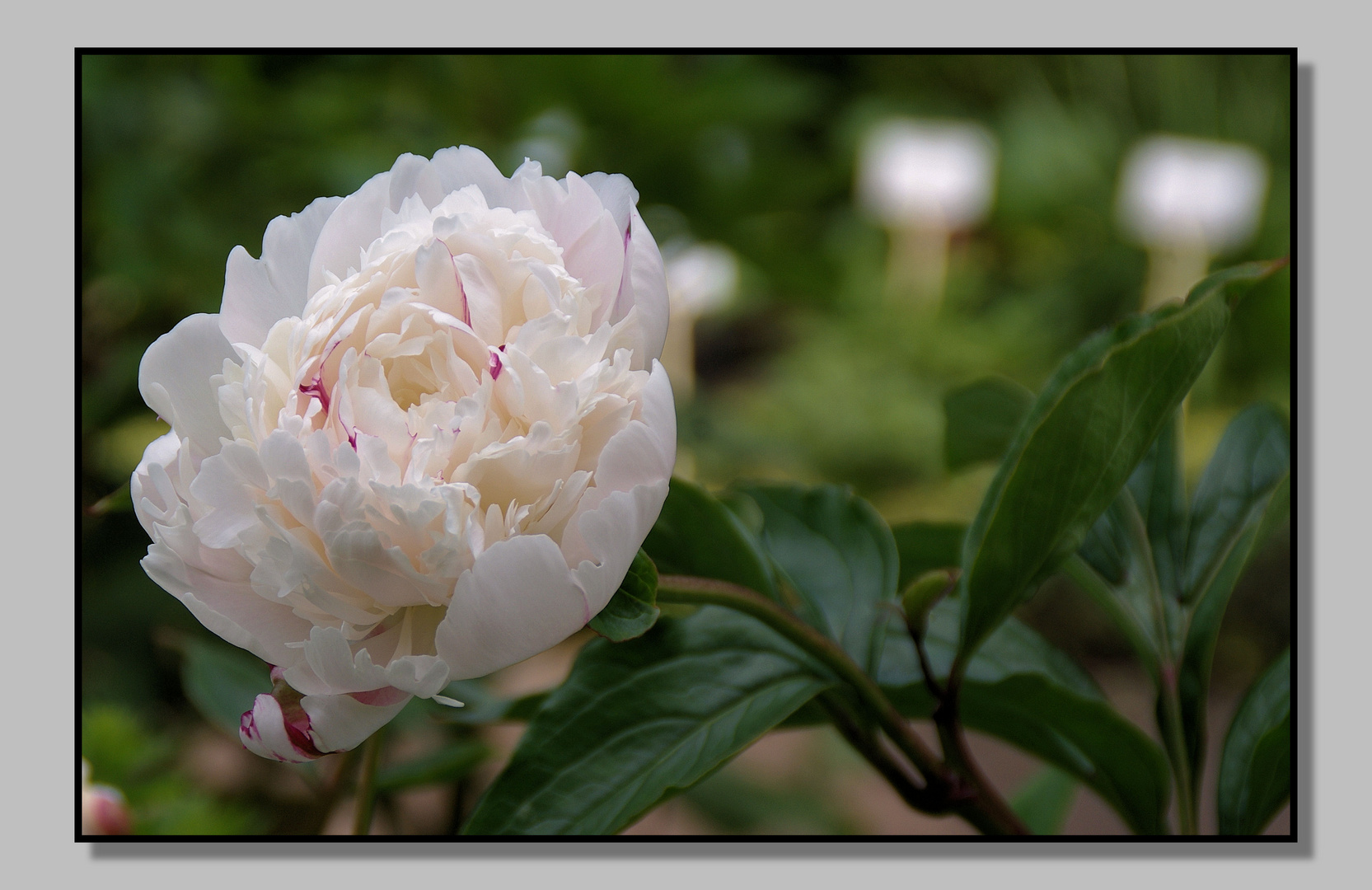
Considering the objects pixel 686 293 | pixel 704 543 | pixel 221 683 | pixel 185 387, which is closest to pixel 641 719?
pixel 704 543

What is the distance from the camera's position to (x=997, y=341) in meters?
1.74

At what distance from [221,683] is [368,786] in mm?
159

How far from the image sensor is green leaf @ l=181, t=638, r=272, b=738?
53 centimetres

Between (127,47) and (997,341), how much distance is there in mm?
1434

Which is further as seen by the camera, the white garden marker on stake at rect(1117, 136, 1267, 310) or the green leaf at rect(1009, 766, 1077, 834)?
the white garden marker on stake at rect(1117, 136, 1267, 310)

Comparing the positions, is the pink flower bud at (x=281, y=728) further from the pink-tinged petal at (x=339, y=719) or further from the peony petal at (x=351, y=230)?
the peony petal at (x=351, y=230)

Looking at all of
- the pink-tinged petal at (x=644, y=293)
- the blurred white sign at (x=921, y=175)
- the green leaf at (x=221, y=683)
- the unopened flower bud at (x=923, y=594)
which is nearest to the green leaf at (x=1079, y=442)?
the unopened flower bud at (x=923, y=594)

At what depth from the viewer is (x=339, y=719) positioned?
0.26 meters

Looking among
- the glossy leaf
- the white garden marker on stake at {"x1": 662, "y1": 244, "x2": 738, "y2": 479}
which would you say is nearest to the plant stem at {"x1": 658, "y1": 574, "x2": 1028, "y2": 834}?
the glossy leaf

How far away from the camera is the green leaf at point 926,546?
43cm

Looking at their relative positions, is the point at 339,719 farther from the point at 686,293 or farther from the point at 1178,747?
the point at 686,293

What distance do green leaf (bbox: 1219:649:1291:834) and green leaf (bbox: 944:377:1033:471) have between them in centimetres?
13

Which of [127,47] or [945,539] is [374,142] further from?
[945,539]

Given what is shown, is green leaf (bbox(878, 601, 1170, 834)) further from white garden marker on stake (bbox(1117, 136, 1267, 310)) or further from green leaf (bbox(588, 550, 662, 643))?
white garden marker on stake (bbox(1117, 136, 1267, 310))
